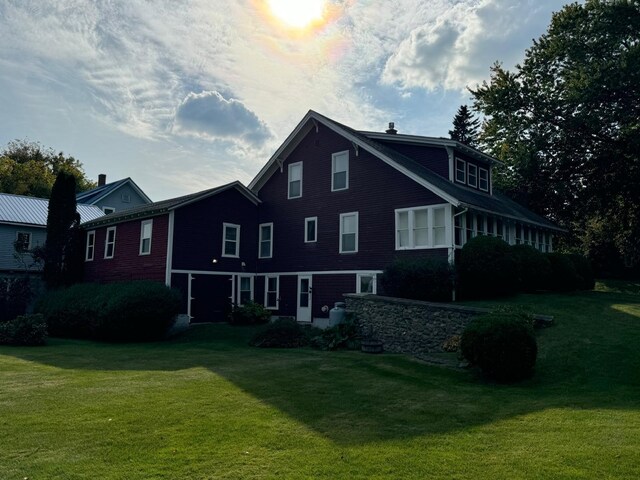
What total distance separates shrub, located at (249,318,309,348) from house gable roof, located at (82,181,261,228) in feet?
28.0

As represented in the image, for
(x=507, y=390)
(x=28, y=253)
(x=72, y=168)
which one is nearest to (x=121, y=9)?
(x=507, y=390)

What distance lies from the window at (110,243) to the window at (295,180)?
1032cm

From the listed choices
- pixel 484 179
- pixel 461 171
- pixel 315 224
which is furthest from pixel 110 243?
pixel 484 179

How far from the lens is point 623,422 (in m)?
7.07

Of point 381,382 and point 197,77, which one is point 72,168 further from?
point 381,382

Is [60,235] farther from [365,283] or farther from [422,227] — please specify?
[422,227]

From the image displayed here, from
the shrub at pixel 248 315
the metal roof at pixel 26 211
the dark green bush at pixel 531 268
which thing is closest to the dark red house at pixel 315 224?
the shrub at pixel 248 315

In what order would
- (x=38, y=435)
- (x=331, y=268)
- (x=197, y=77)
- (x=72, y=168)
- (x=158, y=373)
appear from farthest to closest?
1. (x=72, y=168)
2. (x=331, y=268)
3. (x=197, y=77)
4. (x=158, y=373)
5. (x=38, y=435)

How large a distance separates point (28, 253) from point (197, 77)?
20702 mm

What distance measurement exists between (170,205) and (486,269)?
14.8 m

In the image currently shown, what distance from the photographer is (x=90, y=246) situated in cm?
2919

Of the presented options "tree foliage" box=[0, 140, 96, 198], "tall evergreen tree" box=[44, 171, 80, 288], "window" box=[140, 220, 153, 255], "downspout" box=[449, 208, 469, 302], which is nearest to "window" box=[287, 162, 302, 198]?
"window" box=[140, 220, 153, 255]

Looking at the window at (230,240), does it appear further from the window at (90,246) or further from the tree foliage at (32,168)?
the tree foliage at (32,168)

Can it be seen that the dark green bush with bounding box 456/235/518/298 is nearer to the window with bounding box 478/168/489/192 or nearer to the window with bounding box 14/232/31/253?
the window with bounding box 478/168/489/192
